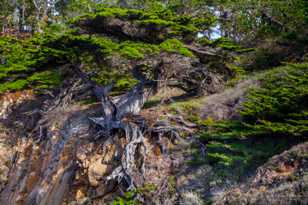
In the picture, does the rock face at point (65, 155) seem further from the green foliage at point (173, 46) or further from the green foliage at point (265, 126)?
the green foliage at point (173, 46)

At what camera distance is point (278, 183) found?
11094 millimetres

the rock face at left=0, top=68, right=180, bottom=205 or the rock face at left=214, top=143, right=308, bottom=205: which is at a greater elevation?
the rock face at left=214, top=143, right=308, bottom=205

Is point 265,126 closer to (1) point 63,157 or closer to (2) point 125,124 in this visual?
(2) point 125,124

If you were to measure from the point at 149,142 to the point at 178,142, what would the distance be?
99 centimetres

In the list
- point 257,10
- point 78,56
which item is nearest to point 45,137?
point 78,56

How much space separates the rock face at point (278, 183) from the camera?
33.5 feet

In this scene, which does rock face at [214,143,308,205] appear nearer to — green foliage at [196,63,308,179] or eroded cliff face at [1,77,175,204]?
green foliage at [196,63,308,179]

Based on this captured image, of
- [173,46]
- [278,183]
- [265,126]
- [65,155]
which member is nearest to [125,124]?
[65,155]

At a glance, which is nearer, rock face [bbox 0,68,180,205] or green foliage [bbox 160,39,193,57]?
rock face [bbox 0,68,180,205]

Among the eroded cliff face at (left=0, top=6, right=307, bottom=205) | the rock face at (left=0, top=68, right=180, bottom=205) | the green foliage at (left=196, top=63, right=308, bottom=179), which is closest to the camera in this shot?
the green foliage at (left=196, top=63, right=308, bottom=179)

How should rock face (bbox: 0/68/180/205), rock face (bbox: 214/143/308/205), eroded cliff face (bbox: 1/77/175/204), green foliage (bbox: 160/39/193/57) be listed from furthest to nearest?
green foliage (bbox: 160/39/193/57) < eroded cliff face (bbox: 1/77/175/204) < rock face (bbox: 0/68/180/205) < rock face (bbox: 214/143/308/205)

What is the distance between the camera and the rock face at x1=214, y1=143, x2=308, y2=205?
10203 mm

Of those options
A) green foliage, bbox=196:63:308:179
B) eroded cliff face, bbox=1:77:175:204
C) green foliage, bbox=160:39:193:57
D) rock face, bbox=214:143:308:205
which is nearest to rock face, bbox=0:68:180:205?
eroded cliff face, bbox=1:77:175:204

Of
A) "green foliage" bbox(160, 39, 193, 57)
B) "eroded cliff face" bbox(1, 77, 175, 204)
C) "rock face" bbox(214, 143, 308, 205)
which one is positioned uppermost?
"green foliage" bbox(160, 39, 193, 57)
